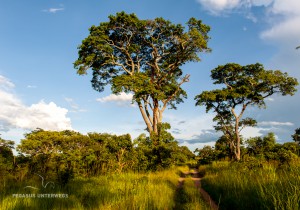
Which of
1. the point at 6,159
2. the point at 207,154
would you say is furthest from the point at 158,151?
the point at 207,154

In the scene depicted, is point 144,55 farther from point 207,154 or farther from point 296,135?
point 296,135

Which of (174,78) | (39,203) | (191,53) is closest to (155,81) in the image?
(174,78)

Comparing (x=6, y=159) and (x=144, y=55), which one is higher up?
(x=144, y=55)

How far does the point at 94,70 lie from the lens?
25797 millimetres

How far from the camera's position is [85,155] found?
1085 centimetres

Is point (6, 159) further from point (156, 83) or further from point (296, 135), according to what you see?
point (296, 135)

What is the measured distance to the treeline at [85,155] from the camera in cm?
887

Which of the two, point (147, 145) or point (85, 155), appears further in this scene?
point (147, 145)

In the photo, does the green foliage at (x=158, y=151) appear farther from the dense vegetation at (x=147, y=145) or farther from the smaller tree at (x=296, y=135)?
the smaller tree at (x=296, y=135)

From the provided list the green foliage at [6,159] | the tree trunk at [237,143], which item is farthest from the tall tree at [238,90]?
the green foliage at [6,159]

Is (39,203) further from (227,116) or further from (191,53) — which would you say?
(227,116)

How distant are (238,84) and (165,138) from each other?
14.1 metres

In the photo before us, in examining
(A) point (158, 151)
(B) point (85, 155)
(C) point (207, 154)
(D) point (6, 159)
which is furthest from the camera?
(C) point (207, 154)

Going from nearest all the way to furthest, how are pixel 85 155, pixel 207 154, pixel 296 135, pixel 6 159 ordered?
pixel 6 159 → pixel 85 155 → pixel 207 154 → pixel 296 135
